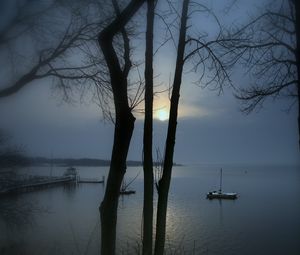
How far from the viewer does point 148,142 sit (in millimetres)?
6984

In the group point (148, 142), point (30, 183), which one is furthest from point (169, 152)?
point (30, 183)

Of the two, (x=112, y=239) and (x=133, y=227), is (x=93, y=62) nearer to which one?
(x=112, y=239)

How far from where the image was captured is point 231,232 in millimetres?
46906

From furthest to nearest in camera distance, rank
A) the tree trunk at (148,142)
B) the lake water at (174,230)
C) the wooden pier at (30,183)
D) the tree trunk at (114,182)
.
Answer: the lake water at (174,230) → the wooden pier at (30,183) → the tree trunk at (148,142) → the tree trunk at (114,182)

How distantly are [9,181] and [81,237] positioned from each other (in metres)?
20.3

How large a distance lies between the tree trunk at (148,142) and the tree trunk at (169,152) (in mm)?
145

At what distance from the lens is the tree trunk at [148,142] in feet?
22.4

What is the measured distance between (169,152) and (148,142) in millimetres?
382

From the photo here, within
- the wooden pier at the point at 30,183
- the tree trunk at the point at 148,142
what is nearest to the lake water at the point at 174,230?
the wooden pier at the point at 30,183

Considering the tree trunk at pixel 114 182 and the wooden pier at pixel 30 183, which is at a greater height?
the tree trunk at pixel 114 182

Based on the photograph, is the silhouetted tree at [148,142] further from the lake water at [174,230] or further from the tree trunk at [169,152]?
the lake water at [174,230]

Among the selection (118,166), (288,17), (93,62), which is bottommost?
(118,166)

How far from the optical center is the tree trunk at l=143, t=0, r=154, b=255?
6.84 meters

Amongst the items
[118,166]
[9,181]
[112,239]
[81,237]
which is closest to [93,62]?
[118,166]
